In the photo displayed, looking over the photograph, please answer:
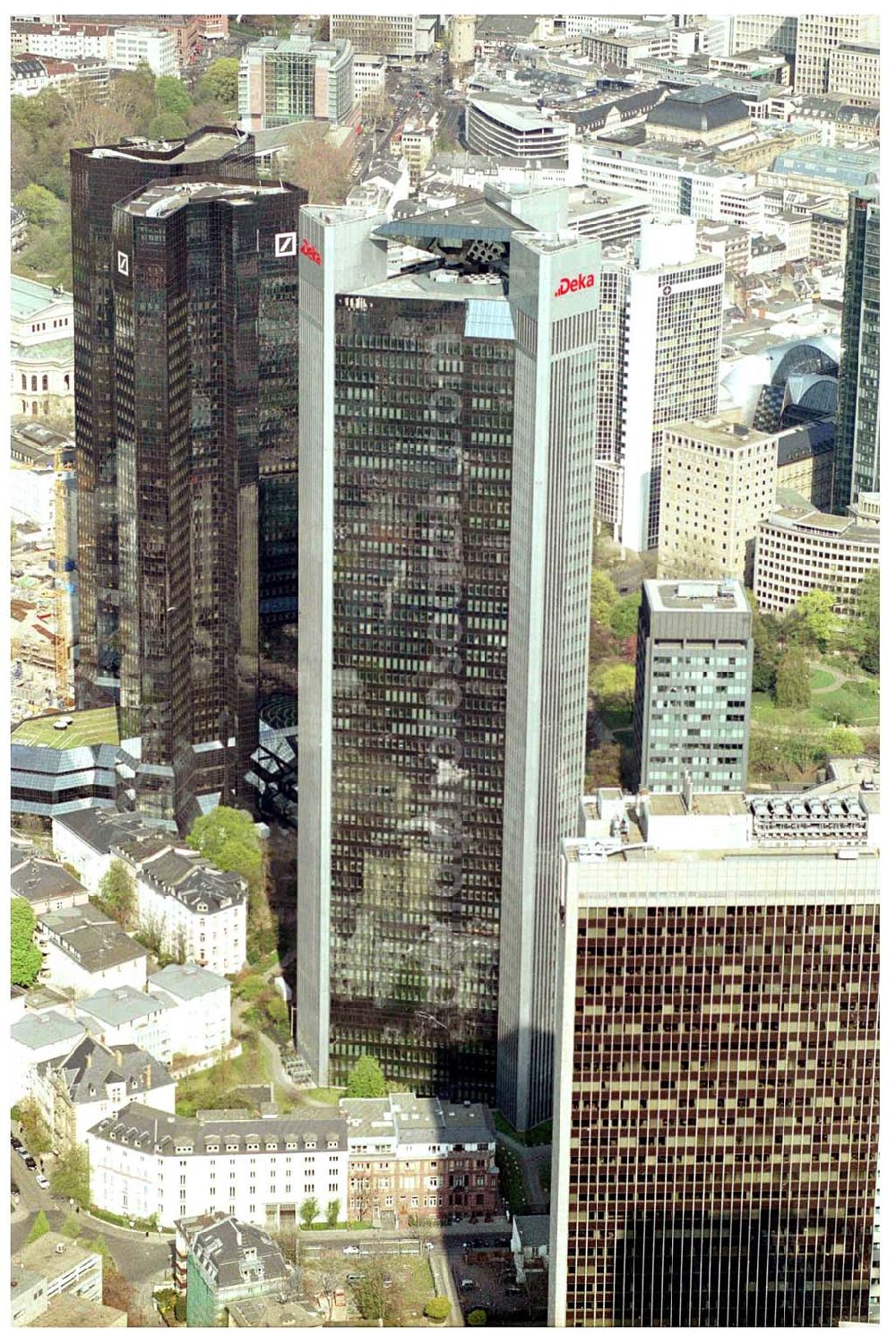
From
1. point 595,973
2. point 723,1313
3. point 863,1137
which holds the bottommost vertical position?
→ point 723,1313

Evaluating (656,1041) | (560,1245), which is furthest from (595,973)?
(560,1245)

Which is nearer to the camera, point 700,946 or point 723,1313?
point 700,946

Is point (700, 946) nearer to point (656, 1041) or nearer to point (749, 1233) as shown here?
point (656, 1041)

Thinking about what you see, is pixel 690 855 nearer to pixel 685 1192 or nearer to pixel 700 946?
pixel 700 946

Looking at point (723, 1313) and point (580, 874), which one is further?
point (723, 1313)

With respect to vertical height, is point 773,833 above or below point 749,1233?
above

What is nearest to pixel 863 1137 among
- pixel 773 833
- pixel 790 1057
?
pixel 790 1057
